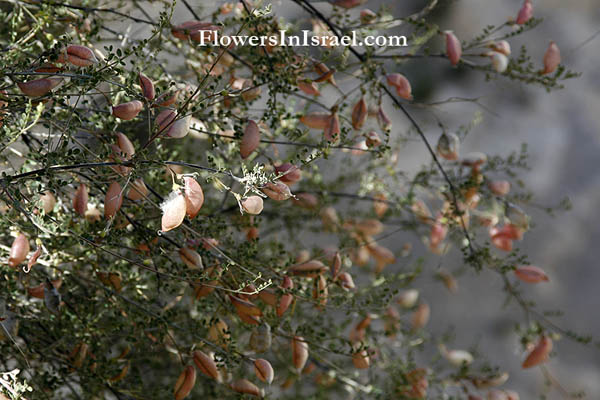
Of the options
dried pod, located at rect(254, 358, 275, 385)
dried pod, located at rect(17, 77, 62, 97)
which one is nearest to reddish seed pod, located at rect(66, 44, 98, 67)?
dried pod, located at rect(17, 77, 62, 97)

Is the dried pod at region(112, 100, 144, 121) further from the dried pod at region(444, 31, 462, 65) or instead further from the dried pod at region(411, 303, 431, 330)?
the dried pod at region(411, 303, 431, 330)

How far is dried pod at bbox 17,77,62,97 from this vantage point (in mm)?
372

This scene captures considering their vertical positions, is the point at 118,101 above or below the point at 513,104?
above

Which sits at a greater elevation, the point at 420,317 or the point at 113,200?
the point at 113,200

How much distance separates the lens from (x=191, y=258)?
0.44 meters

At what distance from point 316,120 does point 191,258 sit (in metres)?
0.17

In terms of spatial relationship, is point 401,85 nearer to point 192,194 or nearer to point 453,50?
point 453,50

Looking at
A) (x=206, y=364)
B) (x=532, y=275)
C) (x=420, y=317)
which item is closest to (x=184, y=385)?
(x=206, y=364)

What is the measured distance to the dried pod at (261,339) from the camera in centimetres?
48

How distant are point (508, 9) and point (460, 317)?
0.68 m

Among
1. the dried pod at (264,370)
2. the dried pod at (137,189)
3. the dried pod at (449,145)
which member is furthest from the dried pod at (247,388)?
the dried pod at (449,145)

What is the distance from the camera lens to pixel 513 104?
4.59ft

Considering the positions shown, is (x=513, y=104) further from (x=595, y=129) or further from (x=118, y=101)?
(x=118, y=101)

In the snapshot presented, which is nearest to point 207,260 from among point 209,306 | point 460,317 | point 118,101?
point 209,306
